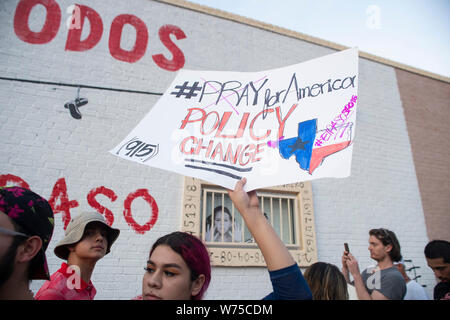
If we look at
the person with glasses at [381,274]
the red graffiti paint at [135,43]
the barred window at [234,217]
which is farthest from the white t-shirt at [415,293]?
the red graffiti paint at [135,43]

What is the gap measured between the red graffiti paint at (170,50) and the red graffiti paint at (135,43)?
0.85 feet

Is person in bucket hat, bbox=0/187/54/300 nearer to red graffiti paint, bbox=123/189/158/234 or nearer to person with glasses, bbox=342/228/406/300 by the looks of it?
person with glasses, bbox=342/228/406/300

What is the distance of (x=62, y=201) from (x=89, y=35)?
271cm

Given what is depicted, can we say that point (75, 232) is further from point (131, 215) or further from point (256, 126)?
point (131, 215)

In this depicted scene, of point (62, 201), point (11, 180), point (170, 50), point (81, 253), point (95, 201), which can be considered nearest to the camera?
point (81, 253)

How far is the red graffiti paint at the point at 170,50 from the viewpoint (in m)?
5.02

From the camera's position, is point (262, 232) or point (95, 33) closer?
point (262, 232)

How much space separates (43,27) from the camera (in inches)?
177

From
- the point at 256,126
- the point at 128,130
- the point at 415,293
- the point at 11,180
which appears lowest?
the point at 415,293

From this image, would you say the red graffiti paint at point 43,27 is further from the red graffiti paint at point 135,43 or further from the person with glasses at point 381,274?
the person with glasses at point 381,274

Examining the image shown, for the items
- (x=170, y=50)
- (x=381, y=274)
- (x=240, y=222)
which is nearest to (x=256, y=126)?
(x=381, y=274)

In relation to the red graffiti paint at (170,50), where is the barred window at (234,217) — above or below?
below

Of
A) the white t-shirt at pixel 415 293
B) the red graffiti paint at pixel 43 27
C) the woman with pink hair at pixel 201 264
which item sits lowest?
the white t-shirt at pixel 415 293

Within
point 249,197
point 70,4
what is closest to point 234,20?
point 70,4
